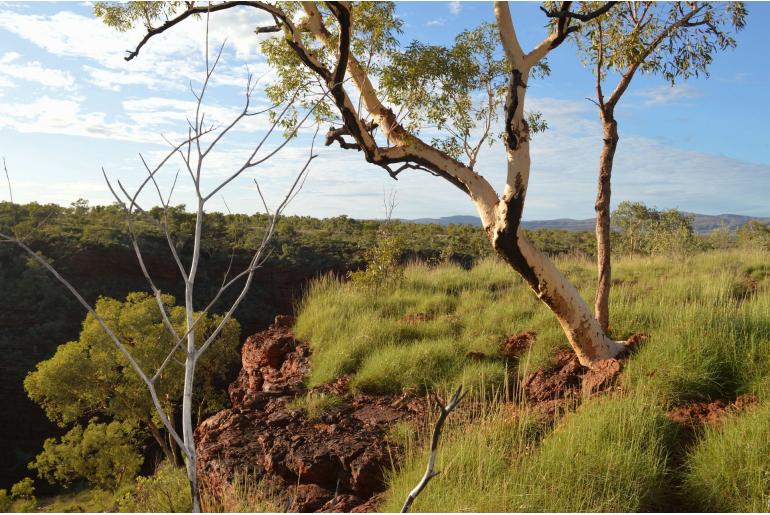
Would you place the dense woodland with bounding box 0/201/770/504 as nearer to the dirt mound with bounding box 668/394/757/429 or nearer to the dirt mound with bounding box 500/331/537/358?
the dirt mound with bounding box 500/331/537/358

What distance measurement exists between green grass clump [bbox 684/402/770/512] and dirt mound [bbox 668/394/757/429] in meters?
0.37

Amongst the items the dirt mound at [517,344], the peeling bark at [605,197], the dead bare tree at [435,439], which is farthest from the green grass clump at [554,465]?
the dirt mound at [517,344]

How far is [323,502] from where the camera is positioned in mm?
5363

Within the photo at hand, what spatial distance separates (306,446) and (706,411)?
354 cm

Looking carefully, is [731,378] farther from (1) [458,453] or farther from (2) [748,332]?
(1) [458,453]

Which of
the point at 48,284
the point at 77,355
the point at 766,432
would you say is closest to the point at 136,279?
the point at 48,284

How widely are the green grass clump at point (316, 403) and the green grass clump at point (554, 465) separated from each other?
1716mm

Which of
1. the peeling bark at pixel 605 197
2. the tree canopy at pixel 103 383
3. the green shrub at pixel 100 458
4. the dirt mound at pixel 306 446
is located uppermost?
the peeling bark at pixel 605 197

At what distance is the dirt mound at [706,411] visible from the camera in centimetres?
520

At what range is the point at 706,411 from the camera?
541 centimetres

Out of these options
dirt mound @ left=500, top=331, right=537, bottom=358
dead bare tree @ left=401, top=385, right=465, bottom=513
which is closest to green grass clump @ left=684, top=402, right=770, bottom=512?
dirt mound @ left=500, top=331, right=537, bottom=358

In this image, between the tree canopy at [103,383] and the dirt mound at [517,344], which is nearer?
the dirt mound at [517,344]

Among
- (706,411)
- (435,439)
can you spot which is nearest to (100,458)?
(706,411)

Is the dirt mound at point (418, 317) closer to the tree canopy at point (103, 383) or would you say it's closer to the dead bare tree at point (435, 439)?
the dead bare tree at point (435, 439)
